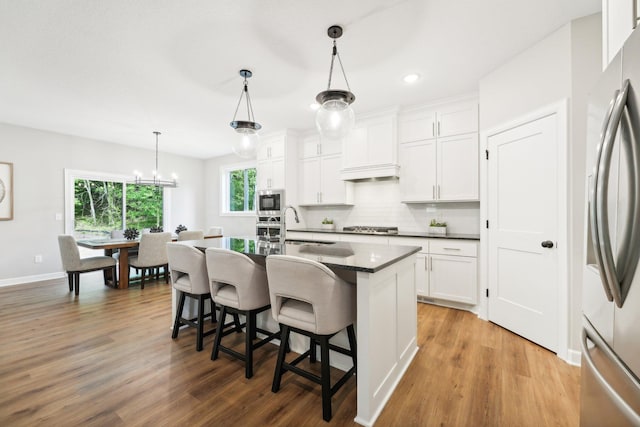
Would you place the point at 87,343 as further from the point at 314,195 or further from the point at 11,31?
the point at 314,195

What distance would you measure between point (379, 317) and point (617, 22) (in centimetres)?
164

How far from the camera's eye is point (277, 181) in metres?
4.93

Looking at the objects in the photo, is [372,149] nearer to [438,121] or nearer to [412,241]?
[438,121]

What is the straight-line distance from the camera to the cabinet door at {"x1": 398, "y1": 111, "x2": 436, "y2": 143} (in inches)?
143

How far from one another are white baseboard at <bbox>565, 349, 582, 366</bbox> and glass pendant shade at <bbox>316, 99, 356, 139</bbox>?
2462 mm

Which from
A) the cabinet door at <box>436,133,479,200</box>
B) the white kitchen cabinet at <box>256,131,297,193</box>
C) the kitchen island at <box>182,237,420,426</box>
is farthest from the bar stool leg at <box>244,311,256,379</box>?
the white kitchen cabinet at <box>256,131,297,193</box>

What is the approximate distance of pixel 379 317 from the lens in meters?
1.62

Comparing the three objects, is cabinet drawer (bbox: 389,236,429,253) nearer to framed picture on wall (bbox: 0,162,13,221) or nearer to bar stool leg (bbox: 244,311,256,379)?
bar stool leg (bbox: 244,311,256,379)

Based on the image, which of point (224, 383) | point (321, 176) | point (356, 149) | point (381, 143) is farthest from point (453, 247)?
point (224, 383)

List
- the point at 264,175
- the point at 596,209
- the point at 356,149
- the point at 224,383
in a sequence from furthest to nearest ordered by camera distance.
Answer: the point at 264,175
the point at 356,149
the point at 224,383
the point at 596,209

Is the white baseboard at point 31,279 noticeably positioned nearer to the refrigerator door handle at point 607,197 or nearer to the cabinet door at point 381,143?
the cabinet door at point 381,143

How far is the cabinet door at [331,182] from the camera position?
4.46m

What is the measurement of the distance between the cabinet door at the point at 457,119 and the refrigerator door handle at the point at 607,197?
2.80m

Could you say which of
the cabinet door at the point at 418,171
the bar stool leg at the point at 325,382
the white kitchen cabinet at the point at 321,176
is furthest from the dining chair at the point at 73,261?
the cabinet door at the point at 418,171
